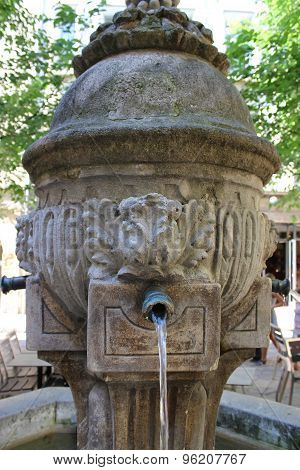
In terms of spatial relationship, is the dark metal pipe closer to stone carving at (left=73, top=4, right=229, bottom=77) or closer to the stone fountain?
the stone fountain

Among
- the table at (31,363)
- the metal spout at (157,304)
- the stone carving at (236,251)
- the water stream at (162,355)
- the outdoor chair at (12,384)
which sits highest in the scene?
the stone carving at (236,251)

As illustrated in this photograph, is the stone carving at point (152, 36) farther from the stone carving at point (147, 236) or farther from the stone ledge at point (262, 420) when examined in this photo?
the stone ledge at point (262, 420)

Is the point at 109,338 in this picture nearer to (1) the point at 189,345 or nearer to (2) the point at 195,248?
(1) the point at 189,345

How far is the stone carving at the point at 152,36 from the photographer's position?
7.77 ft

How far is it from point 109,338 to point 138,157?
77cm

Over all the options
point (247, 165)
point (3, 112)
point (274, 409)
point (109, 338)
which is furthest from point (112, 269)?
point (3, 112)

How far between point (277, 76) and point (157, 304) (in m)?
5.64

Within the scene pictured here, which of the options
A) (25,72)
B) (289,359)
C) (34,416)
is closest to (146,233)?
(34,416)

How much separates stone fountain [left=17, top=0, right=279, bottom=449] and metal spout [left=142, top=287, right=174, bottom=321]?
0.04 meters

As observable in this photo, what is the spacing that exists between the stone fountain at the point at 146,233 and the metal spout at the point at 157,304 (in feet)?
0.13

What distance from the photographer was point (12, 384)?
5762mm

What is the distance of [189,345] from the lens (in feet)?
6.35

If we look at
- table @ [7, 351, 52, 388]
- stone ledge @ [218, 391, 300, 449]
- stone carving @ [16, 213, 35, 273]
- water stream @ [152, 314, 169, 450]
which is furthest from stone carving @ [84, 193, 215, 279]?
table @ [7, 351, 52, 388]

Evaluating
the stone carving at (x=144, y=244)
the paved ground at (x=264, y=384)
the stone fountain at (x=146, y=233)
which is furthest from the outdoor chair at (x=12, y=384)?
the stone carving at (x=144, y=244)
